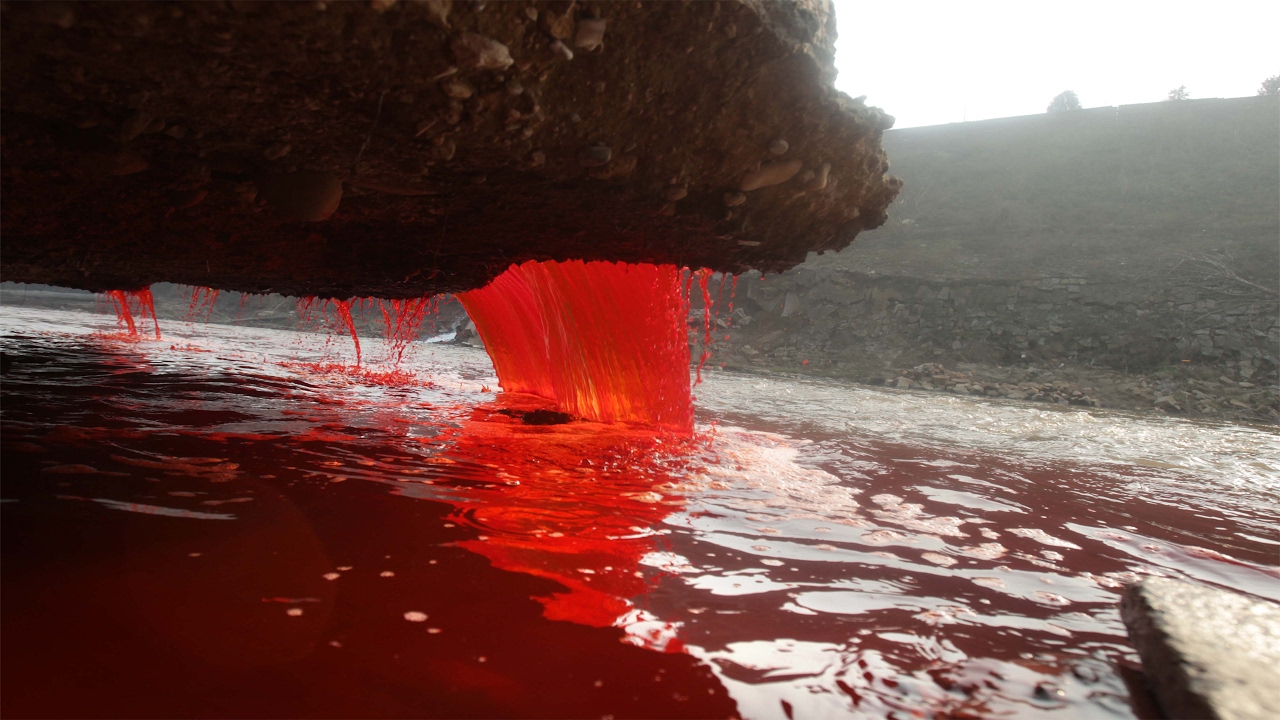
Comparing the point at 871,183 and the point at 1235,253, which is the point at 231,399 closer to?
the point at 871,183

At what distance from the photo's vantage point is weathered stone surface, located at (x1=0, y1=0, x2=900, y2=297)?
4.89ft

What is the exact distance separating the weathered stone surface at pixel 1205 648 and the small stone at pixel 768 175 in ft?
5.15

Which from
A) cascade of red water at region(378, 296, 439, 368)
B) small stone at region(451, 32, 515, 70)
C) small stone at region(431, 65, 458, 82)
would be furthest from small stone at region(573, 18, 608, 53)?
cascade of red water at region(378, 296, 439, 368)

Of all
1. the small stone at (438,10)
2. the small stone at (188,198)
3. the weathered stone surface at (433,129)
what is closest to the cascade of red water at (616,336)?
the weathered stone surface at (433,129)

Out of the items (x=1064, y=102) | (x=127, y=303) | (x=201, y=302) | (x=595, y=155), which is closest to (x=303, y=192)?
(x=595, y=155)

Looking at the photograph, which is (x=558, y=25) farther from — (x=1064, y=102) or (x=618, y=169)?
(x=1064, y=102)

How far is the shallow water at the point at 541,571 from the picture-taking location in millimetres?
1105

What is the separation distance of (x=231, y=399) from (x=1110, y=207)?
26.9m

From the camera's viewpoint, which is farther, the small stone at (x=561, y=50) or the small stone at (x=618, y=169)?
the small stone at (x=618, y=169)

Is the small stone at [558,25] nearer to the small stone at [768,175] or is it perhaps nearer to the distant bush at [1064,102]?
the small stone at [768,175]

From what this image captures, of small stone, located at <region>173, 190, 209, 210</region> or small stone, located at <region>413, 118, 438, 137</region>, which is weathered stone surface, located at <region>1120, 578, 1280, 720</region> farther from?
small stone, located at <region>173, 190, 209, 210</region>

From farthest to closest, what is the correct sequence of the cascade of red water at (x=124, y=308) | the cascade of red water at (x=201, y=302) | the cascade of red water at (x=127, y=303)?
1. the cascade of red water at (x=124, y=308)
2. the cascade of red water at (x=201, y=302)
3. the cascade of red water at (x=127, y=303)

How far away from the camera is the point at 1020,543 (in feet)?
7.40

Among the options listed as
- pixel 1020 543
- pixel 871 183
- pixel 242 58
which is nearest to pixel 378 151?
pixel 242 58
